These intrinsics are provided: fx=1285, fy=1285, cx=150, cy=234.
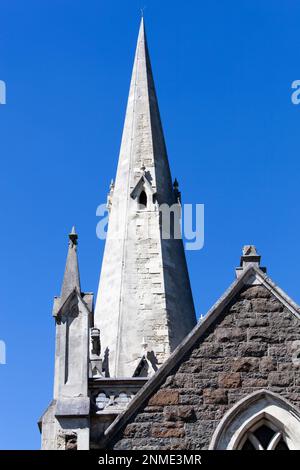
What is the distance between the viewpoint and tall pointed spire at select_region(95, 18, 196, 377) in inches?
1267

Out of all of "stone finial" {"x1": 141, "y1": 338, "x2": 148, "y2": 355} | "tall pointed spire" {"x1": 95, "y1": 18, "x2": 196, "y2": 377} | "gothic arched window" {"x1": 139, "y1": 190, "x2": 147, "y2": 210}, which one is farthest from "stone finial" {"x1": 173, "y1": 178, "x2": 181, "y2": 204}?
"stone finial" {"x1": 141, "y1": 338, "x2": 148, "y2": 355}

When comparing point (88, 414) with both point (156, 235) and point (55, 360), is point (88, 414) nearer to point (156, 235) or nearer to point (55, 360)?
point (55, 360)

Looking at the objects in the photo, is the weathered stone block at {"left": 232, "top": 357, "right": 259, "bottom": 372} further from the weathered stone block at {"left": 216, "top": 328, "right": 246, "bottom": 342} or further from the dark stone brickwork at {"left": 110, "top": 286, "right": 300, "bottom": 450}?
the weathered stone block at {"left": 216, "top": 328, "right": 246, "bottom": 342}

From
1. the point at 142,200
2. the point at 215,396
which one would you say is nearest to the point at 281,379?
the point at 215,396

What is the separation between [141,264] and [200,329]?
17.8m

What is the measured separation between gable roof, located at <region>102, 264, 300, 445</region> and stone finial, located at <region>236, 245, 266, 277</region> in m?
0.05

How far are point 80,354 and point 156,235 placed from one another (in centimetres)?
1808

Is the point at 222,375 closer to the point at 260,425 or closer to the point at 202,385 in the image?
the point at 202,385

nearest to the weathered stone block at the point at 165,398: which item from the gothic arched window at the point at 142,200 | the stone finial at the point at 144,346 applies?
the stone finial at the point at 144,346

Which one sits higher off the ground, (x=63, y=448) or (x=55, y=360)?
(x=55, y=360)

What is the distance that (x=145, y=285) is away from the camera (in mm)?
→ 33375

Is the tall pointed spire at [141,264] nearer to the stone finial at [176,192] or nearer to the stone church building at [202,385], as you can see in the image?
the stone finial at [176,192]

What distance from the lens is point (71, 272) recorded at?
17469 millimetres
